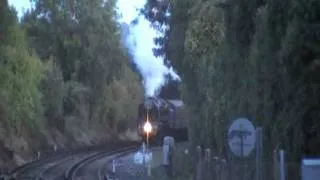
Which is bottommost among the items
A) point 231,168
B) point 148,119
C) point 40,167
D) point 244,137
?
point 231,168

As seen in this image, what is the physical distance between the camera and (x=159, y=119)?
60.8 metres

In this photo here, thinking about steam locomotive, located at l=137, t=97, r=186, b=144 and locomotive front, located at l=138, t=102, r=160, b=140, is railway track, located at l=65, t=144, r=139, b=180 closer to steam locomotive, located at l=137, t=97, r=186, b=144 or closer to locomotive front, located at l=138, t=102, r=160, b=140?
locomotive front, located at l=138, t=102, r=160, b=140

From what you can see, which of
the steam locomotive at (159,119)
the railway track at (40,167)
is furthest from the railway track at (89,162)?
the steam locomotive at (159,119)

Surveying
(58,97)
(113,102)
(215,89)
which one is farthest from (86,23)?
(215,89)

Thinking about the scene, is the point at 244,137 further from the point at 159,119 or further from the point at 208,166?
the point at 159,119

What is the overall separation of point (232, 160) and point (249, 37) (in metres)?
4.21

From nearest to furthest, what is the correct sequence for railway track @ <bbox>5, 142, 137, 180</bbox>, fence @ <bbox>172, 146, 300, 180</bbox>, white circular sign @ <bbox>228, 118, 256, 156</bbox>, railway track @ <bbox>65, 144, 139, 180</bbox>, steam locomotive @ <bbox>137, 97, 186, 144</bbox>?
white circular sign @ <bbox>228, 118, 256, 156</bbox>, fence @ <bbox>172, 146, 300, 180</bbox>, railway track @ <bbox>5, 142, 137, 180</bbox>, railway track @ <bbox>65, 144, 139, 180</bbox>, steam locomotive @ <bbox>137, 97, 186, 144</bbox>

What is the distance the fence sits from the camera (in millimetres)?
17375

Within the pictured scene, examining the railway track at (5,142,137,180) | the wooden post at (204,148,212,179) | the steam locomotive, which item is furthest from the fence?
the steam locomotive

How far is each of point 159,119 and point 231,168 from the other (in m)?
38.1

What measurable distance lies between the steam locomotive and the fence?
2454cm

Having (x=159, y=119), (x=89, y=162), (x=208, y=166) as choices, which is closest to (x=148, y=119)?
(x=159, y=119)

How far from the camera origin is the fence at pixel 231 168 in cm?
1738

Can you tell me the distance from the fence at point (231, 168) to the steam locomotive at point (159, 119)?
80.5ft
